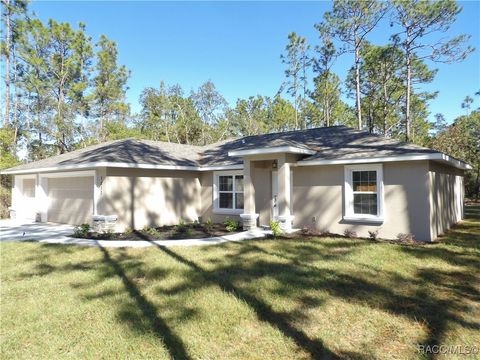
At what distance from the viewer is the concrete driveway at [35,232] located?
11.1 meters

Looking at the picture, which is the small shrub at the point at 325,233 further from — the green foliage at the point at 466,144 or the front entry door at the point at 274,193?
the green foliage at the point at 466,144

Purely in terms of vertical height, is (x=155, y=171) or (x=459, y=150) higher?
(x=459, y=150)

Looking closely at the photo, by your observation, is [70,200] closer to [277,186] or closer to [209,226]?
[209,226]

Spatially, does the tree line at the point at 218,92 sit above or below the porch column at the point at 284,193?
above

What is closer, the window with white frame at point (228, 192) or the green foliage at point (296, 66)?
the window with white frame at point (228, 192)

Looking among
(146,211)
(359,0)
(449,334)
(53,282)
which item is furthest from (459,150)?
(53,282)

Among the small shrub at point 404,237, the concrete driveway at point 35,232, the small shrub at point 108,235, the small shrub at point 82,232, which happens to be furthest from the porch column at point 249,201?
the concrete driveway at point 35,232

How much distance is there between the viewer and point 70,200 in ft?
47.6

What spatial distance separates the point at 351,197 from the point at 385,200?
3.60 ft

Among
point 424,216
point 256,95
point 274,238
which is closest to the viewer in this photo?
point 424,216

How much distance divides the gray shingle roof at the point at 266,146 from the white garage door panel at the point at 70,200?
963 millimetres

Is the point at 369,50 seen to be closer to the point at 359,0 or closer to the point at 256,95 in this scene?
the point at 359,0

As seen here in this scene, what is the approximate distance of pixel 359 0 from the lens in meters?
25.0

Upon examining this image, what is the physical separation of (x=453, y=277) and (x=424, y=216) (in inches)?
142
